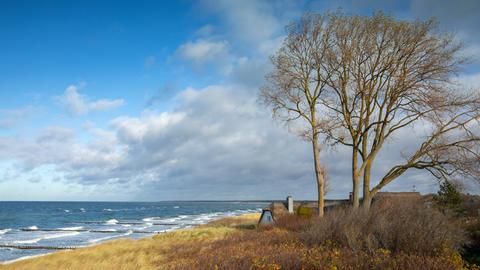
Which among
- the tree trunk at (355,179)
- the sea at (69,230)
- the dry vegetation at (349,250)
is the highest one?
the tree trunk at (355,179)

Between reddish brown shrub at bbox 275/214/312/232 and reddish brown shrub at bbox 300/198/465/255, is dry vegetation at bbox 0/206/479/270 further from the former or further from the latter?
reddish brown shrub at bbox 275/214/312/232

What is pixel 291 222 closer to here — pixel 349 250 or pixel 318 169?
pixel 318 169

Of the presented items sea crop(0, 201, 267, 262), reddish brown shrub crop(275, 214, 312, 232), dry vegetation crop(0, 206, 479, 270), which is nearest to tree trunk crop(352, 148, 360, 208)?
reddish brown shrub crop(275, 214, 312, 232)

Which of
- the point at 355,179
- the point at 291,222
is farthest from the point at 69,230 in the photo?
the point at 355,179

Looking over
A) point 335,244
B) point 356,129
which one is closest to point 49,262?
point 335,244

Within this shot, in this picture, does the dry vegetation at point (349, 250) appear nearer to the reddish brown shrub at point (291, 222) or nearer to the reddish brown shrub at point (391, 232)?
the reddish brown shrub at point (391, 232)

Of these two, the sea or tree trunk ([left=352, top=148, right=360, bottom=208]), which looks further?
the sea

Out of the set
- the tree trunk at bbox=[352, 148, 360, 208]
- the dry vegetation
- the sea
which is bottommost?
the sea

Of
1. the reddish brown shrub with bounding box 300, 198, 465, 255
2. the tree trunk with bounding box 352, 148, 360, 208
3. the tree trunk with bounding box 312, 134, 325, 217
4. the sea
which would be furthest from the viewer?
the sea

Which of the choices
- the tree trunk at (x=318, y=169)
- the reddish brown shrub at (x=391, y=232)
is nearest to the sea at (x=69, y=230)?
the tree trunk at (x=318, y=169)

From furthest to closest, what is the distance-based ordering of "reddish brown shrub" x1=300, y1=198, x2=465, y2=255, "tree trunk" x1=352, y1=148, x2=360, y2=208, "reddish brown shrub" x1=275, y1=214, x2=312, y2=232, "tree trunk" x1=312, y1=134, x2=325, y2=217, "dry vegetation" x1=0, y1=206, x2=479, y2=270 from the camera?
"tree trunk" x1=312, y1=134, x2=325, y2=217 < "tree trunk" x1=352, y1=148, x2=360, y2=208 < "reddish brown shrub" x1=275, y1=214, x2=312, y2=232 < "reddish brown shrub" x1=300, y1=198, x2=465, y2=255 < "dry vegetation" x1=0, y1=206, x2=479, y2=270

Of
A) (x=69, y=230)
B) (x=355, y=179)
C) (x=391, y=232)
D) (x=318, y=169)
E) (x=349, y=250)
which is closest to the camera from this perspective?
(x=349, y=250)

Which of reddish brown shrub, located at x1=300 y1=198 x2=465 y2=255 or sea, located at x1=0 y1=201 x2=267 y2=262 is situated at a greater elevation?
reddish brown shrub, located at x1=300 y1=198 x2=465 y2=255

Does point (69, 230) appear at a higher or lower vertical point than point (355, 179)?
lower
